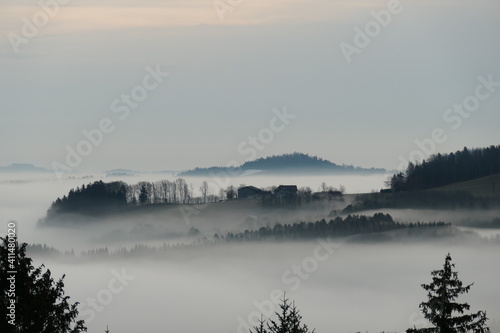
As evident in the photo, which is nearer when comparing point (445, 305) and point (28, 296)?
point (28, 296)

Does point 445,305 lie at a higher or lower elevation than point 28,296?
lower

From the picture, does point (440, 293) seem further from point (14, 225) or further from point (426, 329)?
point (14, 225)

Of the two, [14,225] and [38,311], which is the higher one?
[14,225]

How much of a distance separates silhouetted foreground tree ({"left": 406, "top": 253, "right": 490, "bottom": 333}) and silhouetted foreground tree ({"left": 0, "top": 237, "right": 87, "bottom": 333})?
35.1 ft

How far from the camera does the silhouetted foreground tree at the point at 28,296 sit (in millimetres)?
35938

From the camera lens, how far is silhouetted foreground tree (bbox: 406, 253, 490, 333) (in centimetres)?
3700

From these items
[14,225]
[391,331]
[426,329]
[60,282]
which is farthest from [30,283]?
[391,331]

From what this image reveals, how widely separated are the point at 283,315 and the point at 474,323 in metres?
5.82

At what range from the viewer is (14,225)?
1623 inches

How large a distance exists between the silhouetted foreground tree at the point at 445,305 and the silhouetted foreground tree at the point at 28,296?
422 inches

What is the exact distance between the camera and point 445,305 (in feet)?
122

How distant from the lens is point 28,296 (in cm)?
3650

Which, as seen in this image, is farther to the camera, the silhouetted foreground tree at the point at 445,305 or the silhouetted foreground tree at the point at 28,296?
the silhouetted foreground tree at the point at 445,305

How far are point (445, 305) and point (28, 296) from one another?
12.7m
